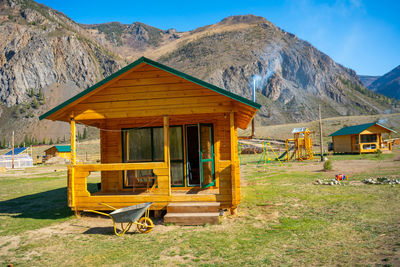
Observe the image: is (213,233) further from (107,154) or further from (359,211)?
(107,154)

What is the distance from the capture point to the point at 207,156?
9414mm

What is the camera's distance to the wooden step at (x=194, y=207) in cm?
750

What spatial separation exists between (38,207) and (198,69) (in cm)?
14445

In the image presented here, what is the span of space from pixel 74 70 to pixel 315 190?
15171 centimetres

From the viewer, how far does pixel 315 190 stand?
11.1 metres

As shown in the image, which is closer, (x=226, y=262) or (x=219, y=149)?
(x=226, y=262)

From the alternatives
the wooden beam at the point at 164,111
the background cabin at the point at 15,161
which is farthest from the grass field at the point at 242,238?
the background cabin at the point at 15,161

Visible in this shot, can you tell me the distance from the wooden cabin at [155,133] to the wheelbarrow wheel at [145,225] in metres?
0.97

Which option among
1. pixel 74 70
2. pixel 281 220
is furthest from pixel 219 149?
pixel 74 70

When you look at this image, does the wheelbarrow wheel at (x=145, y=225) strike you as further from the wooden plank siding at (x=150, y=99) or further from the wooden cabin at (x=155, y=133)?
the wooden plank siding at (x=150, y=99)

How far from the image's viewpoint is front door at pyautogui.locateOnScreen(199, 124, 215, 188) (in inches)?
368

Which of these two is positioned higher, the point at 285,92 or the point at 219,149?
the point at 285,92

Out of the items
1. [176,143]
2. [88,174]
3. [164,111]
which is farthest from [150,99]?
[88,174]

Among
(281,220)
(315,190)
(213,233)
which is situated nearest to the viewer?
(213,233)
